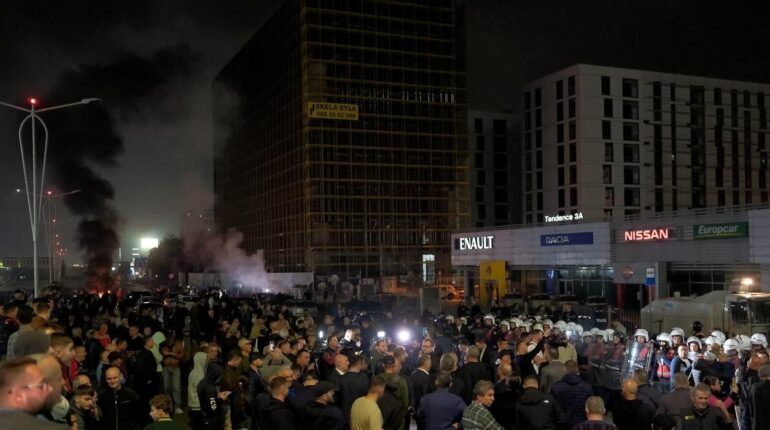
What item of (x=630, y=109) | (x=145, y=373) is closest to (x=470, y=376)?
(x=145, y=373)

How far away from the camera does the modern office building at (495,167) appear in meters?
81.2

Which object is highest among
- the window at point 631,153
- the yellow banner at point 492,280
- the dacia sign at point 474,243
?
the window at point 631,153

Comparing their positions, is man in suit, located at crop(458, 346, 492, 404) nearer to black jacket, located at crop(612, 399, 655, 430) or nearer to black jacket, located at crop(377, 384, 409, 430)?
black jacket, located at crop(377, 384, 409, 430)

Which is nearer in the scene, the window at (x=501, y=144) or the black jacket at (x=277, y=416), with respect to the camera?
the black jacket at (x=277, y=416)

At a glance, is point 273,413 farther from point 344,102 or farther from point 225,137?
point 225,137

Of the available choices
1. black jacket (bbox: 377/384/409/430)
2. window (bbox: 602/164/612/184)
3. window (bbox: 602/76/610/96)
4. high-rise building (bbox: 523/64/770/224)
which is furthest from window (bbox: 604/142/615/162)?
black jacket (bbox: 377/384/409/430)

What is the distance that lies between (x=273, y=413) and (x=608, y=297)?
3368cm

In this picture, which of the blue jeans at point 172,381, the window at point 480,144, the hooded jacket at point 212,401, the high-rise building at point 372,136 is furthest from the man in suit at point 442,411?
the window at point 480,144

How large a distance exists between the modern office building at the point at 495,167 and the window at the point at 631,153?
16.6 meters

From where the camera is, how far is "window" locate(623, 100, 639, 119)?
221 ft

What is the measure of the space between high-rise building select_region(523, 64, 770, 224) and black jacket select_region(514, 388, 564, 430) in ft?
191

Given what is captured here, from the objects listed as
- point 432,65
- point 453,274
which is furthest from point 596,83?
point 453,274

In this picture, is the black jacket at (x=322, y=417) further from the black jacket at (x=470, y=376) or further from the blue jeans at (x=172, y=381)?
the blue jeans at (x=172, y=381)

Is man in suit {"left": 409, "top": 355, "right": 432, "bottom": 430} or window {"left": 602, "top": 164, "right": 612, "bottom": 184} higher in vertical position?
window {"left": 602, "top": 164, "right": 612, "bottom": 184}
